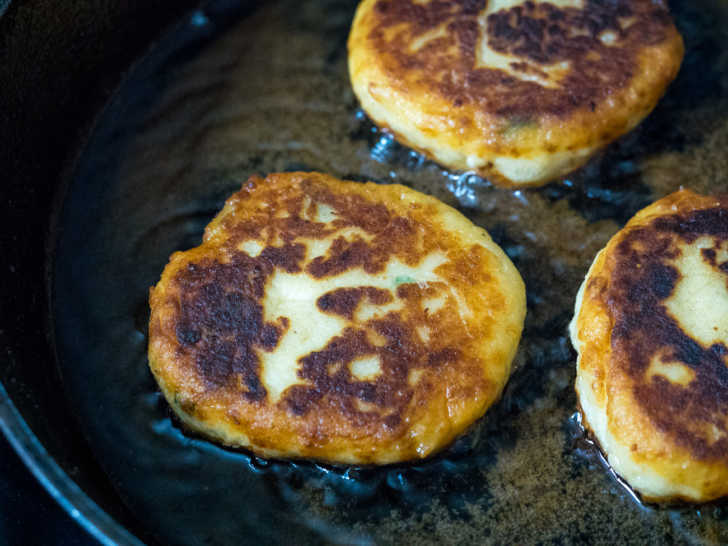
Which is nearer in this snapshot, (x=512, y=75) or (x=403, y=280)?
(x=403, y=280)

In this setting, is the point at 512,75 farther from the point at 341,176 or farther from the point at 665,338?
the point at 665,338

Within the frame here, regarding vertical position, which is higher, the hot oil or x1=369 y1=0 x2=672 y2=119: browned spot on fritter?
x1=369 y1=0 x2=672 y2=119: browned spot on fritter

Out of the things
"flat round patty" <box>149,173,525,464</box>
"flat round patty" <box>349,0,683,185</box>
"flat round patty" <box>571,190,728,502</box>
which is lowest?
"flat round patty" <box>571,190,728,502</box>

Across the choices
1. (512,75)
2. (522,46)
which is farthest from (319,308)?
(522,46)

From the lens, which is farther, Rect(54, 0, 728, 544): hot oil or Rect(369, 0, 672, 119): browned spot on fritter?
Rect(369, 0, 672, 119): browned spot on fritter

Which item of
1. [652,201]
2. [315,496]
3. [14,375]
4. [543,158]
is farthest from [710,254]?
[14,375]

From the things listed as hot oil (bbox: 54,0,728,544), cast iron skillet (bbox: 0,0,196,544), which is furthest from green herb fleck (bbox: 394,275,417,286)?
cast iron skillet (bbox: 0,0,196,544)

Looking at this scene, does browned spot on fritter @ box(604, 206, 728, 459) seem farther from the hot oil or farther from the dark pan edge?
the dark pan edge

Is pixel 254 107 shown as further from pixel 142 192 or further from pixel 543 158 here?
pixel 543 158
